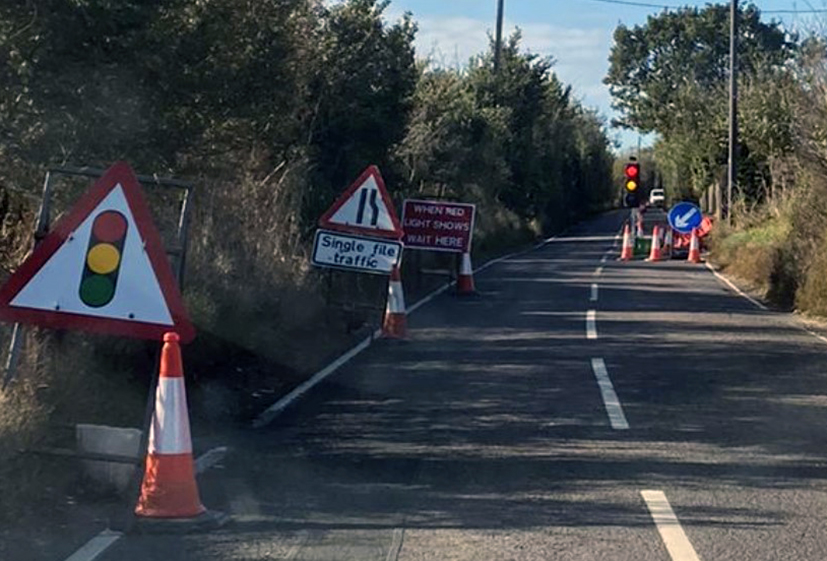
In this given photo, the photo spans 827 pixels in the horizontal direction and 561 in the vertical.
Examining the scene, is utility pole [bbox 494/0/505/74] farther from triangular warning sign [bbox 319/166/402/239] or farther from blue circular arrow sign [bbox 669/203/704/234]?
triangular warning sign [bbox 319/166/402/239]

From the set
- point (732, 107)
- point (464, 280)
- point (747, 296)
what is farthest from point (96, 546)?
point (732, 107)

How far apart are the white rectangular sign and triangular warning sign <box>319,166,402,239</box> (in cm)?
10

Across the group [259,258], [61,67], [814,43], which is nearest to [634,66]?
[814,43]

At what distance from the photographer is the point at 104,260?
8359 millimetres

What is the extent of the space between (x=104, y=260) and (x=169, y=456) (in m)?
1.19

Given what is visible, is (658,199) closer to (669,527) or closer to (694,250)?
(694,250)

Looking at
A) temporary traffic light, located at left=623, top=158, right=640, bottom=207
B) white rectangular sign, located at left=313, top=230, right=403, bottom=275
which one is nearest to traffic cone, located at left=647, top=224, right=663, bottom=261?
temporary traffic light, located at left=623, top=158, right=640, bottom=207

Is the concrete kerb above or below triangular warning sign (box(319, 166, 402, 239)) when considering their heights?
below

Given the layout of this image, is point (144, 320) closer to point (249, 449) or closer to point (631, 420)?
point (249, 449)

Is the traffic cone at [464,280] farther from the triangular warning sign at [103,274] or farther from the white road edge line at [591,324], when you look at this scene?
the triangular warning sign at [103,274]

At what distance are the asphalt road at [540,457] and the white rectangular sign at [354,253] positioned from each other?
1057mm

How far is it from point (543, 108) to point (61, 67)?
4648 cm

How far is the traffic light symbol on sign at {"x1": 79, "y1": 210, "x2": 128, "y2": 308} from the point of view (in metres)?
8.33

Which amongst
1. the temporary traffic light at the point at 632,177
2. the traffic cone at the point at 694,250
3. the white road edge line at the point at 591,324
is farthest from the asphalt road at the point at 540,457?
the temporary traffic light at the point at 632,177
